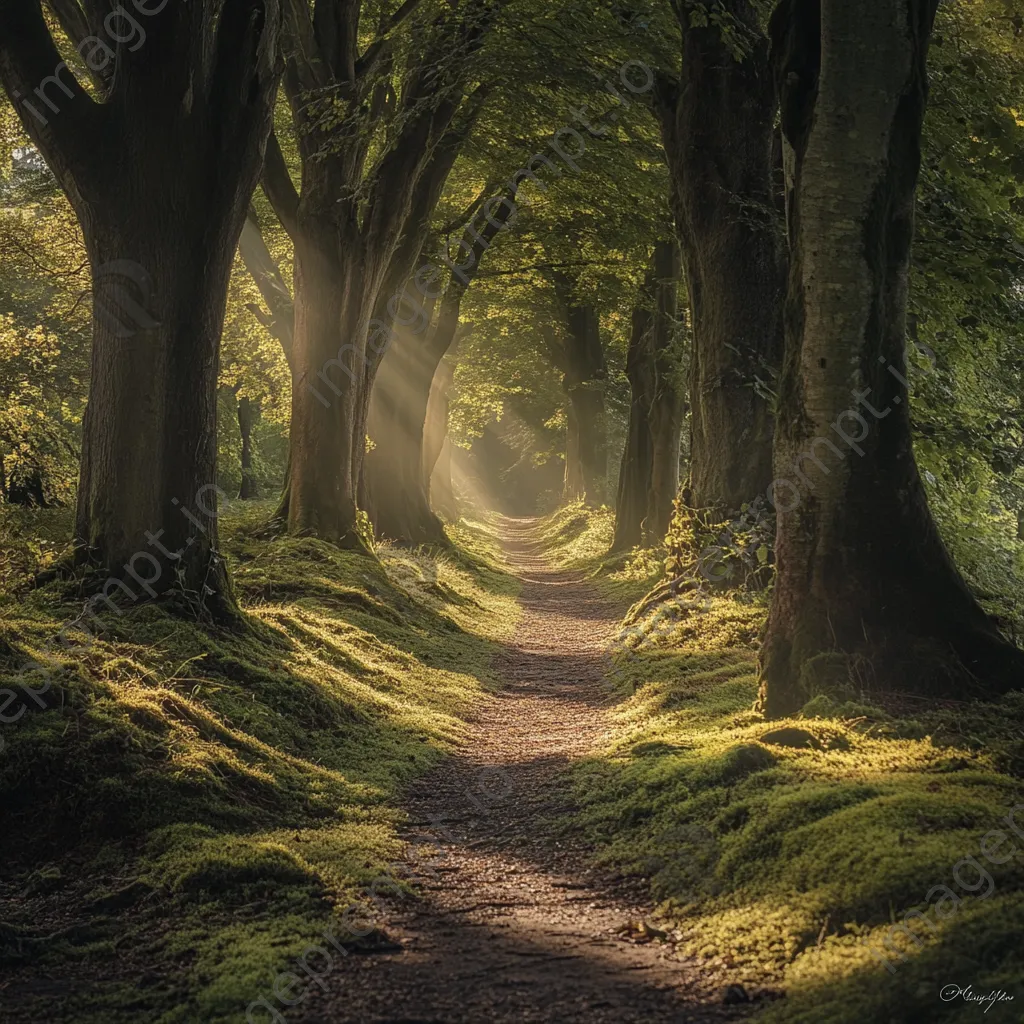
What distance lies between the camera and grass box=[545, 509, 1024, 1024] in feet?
10.1

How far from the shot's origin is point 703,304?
12.0 metres

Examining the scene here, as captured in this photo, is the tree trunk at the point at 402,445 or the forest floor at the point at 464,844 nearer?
the forest floor at the point at 464,844

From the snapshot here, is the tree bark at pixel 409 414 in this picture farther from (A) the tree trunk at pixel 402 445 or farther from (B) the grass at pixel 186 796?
(B) the grass at pixel 186 796

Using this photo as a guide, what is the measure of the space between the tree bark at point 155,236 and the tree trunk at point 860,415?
485 cm

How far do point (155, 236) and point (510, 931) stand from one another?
6453mm

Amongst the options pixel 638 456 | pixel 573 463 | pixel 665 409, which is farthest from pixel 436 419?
pixel 665 409

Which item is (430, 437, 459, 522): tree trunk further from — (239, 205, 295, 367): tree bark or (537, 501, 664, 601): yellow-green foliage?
(239, 205, 295, 367): tree bark

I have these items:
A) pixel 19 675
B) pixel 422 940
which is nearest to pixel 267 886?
pixel 422 940

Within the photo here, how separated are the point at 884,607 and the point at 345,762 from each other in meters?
3.88

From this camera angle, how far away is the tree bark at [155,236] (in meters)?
7.92

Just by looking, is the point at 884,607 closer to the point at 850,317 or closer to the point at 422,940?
the point at 850,317
